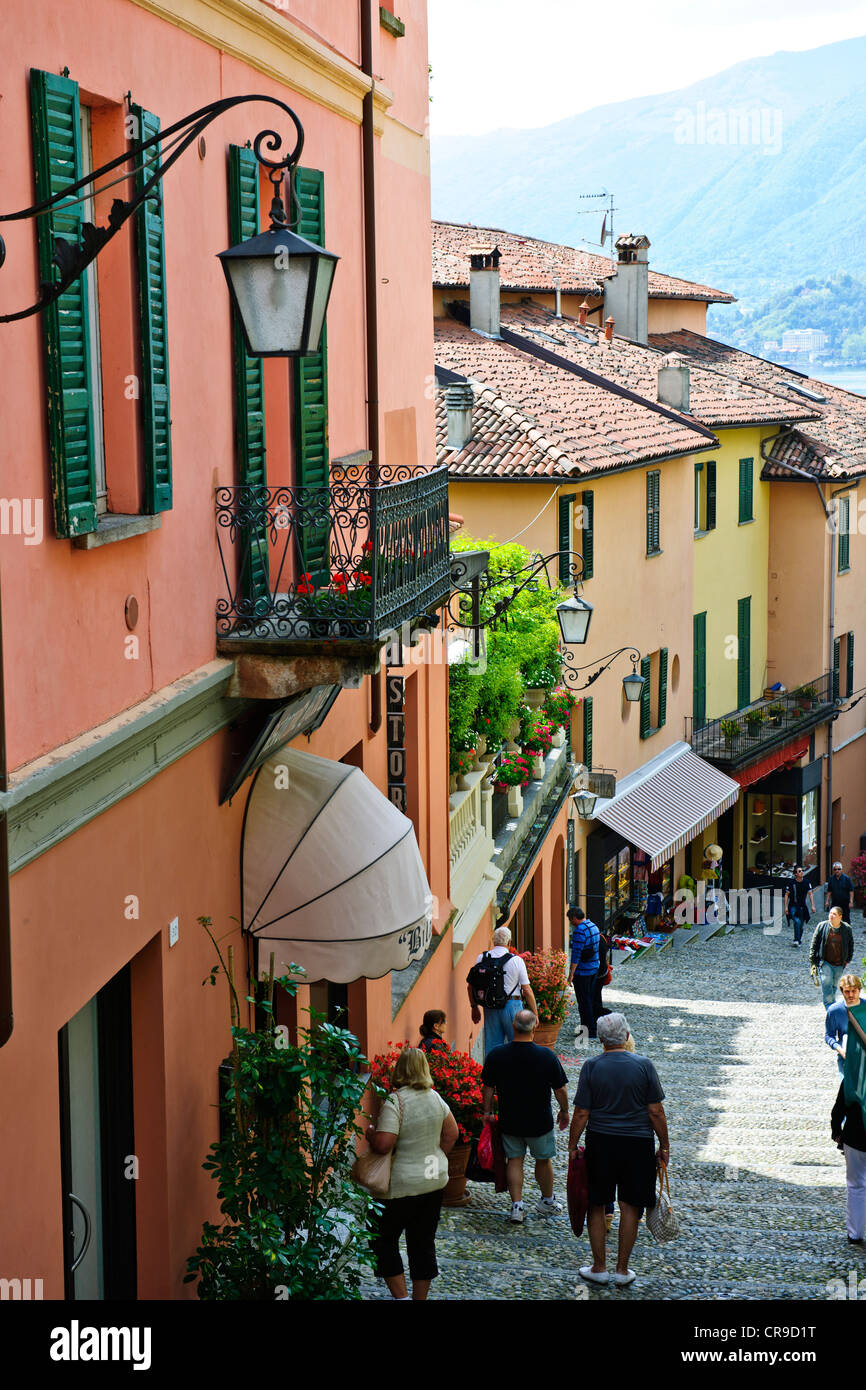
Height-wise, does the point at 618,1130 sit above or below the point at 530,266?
below

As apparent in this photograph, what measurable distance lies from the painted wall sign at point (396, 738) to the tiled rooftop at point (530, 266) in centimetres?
2010

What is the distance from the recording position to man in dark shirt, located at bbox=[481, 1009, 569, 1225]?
32.7ft

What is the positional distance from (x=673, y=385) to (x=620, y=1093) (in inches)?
1077

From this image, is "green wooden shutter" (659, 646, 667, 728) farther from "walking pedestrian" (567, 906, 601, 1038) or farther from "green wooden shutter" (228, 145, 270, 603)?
"green wooden shutter" (228, 145, 270, 603)

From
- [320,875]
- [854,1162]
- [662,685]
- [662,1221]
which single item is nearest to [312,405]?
[320,875]

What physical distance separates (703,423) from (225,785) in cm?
2873

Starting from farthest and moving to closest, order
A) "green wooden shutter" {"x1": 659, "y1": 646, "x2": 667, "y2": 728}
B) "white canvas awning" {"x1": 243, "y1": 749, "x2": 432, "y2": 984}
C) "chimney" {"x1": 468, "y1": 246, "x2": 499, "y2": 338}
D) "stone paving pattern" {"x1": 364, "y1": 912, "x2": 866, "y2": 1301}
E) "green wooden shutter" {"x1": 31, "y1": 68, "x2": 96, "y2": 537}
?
1. "green wooden shutter" {"x1": 659, "y1": 646, "x2": 667, "y2": 728}
2. "chimney" {"x1": 468, "y1": 246, "x2": 499, "y2": 338}
3. "stone paving pattern" {"x1": 364, "y1": 912, "x2": 866, "y2": 1301}
4. "white canvas awning" {"x1": 243, "y1": 749, "x2": 432, "y2": 984}
5. "green wooden shutter" {"x1": 31, "y1": 68, "x2": 96, "y2": 537}

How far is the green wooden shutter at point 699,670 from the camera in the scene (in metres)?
35.4

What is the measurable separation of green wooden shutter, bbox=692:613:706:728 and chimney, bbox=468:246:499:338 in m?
8.15

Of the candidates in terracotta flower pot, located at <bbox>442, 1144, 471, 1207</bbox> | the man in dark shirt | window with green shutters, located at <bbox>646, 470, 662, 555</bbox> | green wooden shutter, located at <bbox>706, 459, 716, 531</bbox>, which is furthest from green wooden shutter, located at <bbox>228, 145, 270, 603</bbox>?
green wooden shutter, located at <bbox>706, 459, 716, 531</bbox>

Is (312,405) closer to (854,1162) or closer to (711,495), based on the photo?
(854,1162)

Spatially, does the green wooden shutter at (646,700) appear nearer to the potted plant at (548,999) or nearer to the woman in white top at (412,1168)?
the potted plant at (548,999)

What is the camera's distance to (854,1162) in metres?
9.88
